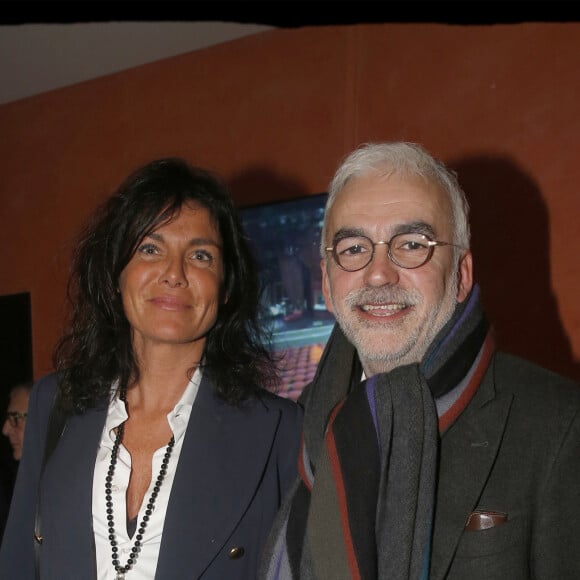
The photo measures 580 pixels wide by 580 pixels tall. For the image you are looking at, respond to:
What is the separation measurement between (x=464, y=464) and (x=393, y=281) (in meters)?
0.40

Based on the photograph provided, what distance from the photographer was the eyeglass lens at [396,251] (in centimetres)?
166

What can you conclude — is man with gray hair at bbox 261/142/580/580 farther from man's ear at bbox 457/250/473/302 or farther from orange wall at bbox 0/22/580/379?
orange wall at bbox 0/22/580/379

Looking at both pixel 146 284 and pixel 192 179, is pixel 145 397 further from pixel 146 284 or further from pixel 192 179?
pixel 192 179

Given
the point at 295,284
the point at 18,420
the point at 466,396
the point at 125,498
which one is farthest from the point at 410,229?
the point at 18,420

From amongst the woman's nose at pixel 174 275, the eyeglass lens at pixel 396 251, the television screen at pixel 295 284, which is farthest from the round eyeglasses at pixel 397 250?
the television screen at pixel 295 284

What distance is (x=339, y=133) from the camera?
12.1 feet

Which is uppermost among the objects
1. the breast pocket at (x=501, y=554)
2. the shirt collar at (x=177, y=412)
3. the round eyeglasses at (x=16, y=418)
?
the shirt collar at (x=177, y=412)

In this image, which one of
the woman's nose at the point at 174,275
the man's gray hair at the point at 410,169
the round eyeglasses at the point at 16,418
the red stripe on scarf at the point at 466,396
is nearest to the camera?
the red stripe on scarf at the point at 466,396

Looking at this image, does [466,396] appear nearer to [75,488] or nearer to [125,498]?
[125,498]

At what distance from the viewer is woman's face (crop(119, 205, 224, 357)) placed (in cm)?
194

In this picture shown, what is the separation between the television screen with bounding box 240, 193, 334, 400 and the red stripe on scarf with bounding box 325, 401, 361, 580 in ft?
6.38

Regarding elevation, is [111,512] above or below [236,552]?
above

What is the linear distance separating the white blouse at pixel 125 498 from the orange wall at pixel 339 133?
1.55 meters

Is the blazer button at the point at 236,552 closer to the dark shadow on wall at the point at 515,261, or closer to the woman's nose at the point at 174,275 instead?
the woman's nose at the point at 174,275
